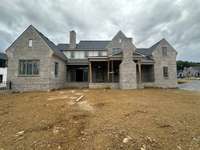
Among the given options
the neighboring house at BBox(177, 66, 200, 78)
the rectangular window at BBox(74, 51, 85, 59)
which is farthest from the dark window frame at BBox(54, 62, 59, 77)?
the neighboring house at BBox(177, 66, 200, 78)

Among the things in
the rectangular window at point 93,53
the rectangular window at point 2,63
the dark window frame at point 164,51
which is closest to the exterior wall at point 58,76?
the rectangular window at point 93,53

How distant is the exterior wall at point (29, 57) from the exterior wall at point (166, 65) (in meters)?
15.1

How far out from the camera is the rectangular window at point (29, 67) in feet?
49.7

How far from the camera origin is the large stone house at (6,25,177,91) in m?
15.0

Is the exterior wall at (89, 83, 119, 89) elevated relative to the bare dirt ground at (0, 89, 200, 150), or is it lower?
elevated

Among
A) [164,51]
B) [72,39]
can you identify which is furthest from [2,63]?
[164,51]

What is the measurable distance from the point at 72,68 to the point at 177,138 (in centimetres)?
2000

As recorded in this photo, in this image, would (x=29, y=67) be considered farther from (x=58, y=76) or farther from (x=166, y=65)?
(x=166, y=65)

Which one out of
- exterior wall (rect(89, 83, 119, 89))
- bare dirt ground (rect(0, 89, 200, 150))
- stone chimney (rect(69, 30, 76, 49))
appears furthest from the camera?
stone chimney (rect(69, 30, 76, 49))

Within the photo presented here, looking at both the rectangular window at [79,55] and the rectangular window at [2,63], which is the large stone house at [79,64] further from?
the rectangular window at [2,63]

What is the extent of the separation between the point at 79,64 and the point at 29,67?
7386 millimetres

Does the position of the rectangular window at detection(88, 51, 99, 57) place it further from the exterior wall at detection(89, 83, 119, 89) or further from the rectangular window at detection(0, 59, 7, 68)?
the rectangular window at detection(0, 59, 7, 68)

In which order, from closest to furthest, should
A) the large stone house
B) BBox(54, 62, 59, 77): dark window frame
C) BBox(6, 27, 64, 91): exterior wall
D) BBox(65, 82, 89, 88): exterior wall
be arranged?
BBox(6, 27, 64, 91): exterior wall → the large stone house → BBox(54, 62, 59, 77): dark window frame → BBox(65, 82, 89, 88): exterior wall

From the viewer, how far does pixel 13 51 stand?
49.8 ft
